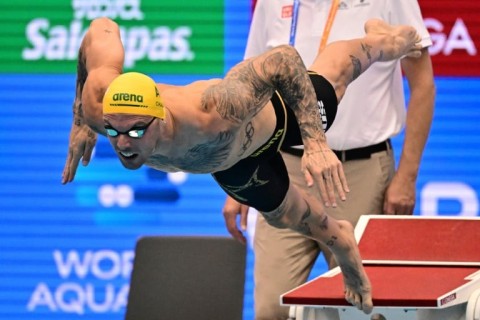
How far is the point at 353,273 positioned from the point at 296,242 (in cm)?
84

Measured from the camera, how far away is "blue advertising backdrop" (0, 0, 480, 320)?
22.6 ft

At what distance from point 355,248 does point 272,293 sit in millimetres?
714

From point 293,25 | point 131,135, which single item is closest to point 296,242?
point 293,25

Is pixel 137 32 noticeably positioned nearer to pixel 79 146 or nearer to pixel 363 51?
pixel 363 51

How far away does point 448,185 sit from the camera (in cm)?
684

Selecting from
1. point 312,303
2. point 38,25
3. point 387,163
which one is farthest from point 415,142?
point 38,25

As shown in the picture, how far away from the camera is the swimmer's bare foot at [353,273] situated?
4.43m

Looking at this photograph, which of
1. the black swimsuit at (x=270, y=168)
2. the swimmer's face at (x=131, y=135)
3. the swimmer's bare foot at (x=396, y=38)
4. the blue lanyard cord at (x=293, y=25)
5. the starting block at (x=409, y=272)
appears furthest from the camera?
the blue lanyard cord at (x=293, y=25)

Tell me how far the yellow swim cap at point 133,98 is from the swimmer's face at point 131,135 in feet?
0.06

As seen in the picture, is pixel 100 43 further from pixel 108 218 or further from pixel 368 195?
pixel 108 218

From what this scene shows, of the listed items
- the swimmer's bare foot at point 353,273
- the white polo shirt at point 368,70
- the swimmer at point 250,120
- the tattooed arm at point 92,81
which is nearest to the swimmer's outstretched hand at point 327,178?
the swimmer at point 250,120

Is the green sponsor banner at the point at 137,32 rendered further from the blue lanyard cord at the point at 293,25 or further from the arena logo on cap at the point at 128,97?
the arena logo on cap at the point at 128,97

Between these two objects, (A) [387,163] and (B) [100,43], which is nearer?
(B) [100,43]

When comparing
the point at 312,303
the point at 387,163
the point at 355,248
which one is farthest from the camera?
the point at 387,163
